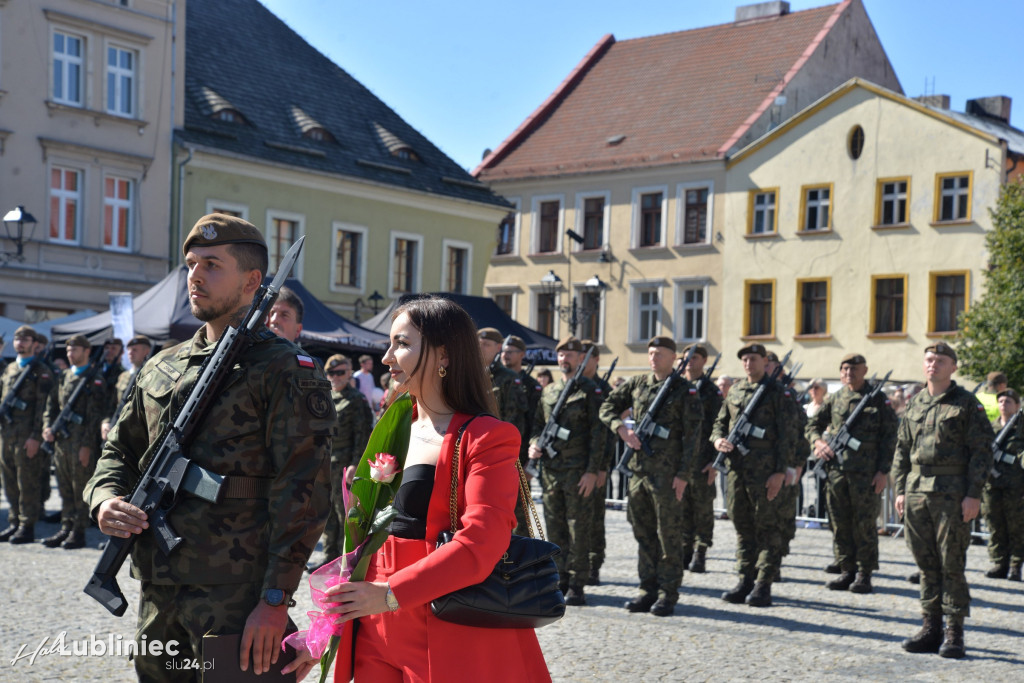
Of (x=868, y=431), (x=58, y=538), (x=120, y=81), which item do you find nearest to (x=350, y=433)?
(x=58, y=538)

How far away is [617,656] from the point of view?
800cm

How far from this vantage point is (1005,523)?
12984 mm

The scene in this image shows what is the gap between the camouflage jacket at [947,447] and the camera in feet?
28.6

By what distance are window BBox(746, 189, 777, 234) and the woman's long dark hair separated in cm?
3732

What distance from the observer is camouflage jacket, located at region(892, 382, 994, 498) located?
870cm

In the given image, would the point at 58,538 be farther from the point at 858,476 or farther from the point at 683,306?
the point at 683,306

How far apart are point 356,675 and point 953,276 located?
35.9m

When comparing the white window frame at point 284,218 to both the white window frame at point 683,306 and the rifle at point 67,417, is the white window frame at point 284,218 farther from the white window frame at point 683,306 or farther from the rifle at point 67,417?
the rifle at point 67,417

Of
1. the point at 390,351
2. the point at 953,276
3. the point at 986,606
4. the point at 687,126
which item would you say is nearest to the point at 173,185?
the point at 687,126

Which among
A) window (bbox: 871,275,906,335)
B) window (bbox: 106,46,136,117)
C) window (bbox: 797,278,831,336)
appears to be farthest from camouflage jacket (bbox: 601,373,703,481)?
window (bbox: 797,278,831,336)

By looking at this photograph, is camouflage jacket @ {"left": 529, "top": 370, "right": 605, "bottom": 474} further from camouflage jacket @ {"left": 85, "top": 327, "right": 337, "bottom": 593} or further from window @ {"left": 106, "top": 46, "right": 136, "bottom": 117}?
window @ {"left": 106, "top": 46, "right": 136, "bottom": 117}

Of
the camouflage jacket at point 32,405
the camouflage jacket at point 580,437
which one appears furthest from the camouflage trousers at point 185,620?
the camouflage jacket at point 32,405

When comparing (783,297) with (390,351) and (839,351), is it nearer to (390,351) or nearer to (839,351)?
(839,351)

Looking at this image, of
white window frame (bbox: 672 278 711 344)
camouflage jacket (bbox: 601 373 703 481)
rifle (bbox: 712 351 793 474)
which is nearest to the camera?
camouflage jacket (bbox: 601 373 703 481)
